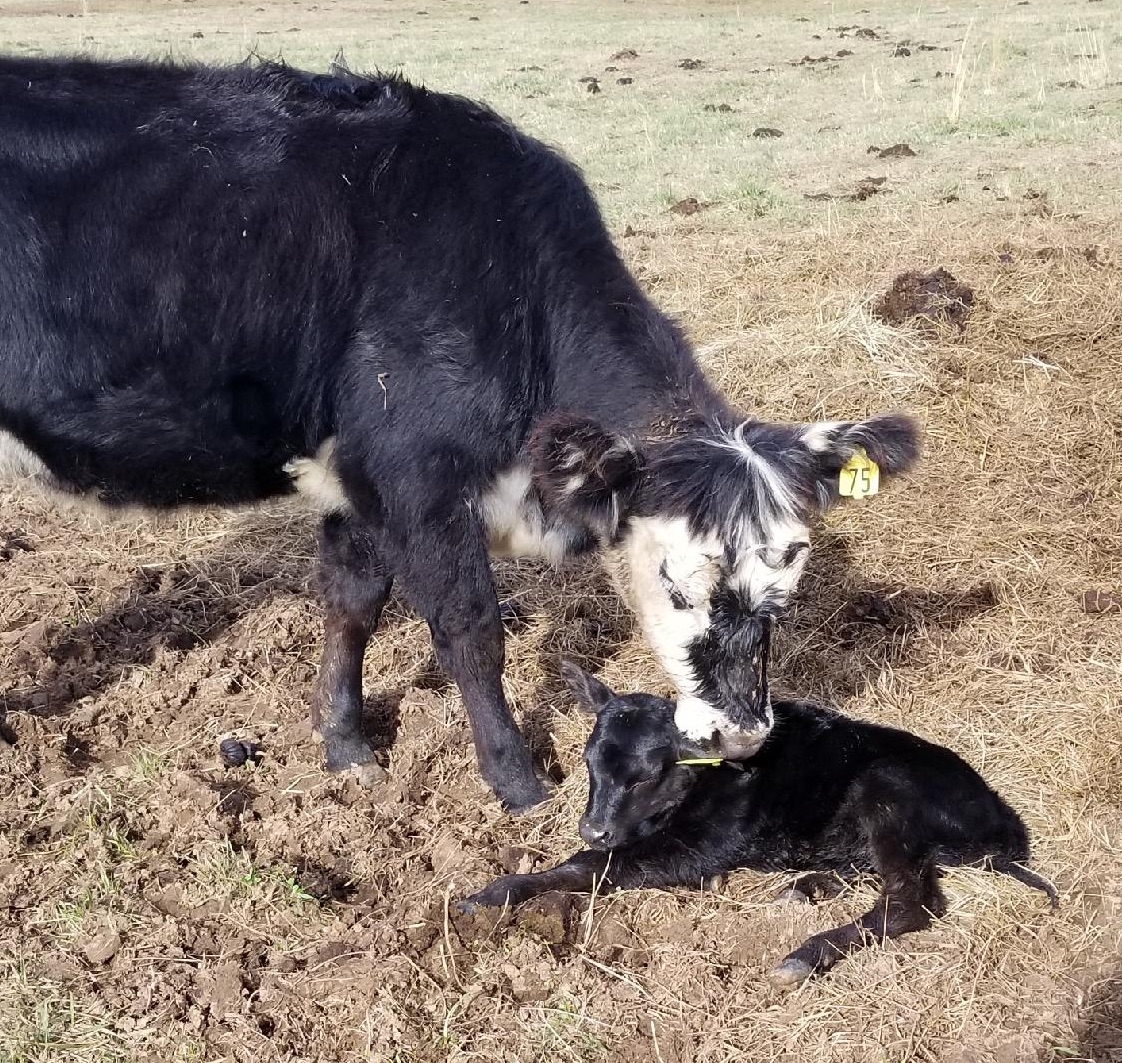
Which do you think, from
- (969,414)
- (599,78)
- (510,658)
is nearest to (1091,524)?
(969,414)

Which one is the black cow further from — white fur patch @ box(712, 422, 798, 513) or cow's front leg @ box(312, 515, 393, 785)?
cow's front leg @ box(312, 515, 393, 785)

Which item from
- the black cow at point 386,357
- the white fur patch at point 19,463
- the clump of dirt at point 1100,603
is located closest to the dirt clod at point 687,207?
the clump of dirt at point 1100,603

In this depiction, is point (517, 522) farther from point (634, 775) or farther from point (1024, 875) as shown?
point (1024, 875)

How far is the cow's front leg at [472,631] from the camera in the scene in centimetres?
396

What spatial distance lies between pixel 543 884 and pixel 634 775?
46 centimetres

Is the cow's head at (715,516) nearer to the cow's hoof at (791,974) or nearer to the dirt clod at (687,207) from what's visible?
the cow's hoof at (791,974)

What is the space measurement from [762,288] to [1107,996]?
6.08 metres

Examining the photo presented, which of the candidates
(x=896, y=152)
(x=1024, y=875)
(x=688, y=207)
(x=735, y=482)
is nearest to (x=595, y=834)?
(x=735, y=482)

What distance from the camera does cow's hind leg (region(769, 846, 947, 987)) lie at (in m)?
3.41

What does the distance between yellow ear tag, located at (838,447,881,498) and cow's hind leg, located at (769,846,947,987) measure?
1.15m

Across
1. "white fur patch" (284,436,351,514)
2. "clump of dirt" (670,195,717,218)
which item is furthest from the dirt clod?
"white fur patch" (284,436,351,514)

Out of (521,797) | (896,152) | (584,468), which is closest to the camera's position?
(584,468)

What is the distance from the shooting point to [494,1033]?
129 inches

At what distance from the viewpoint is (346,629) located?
4.62 metres
